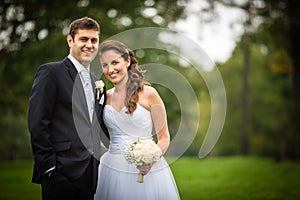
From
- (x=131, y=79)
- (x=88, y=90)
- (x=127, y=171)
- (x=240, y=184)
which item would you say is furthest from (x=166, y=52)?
(x=88, y=90)

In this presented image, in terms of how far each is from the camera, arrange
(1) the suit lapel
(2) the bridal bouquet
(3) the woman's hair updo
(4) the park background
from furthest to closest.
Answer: (4) the park background
(3) the woman's hair updo
(2) the bridal bouquet
(1) the suit lapel

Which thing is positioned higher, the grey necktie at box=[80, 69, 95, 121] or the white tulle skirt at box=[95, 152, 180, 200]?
the grey necktie at box=[80, 69, 95, 121]

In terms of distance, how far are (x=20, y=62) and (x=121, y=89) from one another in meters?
10.3

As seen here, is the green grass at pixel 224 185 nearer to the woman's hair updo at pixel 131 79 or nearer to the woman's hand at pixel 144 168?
the woman's hand at pixel 144 168

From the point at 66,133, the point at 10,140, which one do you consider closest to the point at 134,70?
the point at 66,133

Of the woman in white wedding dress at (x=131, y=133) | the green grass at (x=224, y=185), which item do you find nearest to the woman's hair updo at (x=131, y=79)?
the woman in white wedding dress at (x=131, y=133)

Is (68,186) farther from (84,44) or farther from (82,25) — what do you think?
(82,25)

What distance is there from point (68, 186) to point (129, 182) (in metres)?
0.84

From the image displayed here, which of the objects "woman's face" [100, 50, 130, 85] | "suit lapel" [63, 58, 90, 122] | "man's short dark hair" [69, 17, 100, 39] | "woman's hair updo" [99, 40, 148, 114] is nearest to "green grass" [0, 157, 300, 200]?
"woman's hair updo" [99, 40, 148, 114]

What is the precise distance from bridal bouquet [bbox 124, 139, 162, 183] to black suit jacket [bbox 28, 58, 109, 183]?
1.41ft

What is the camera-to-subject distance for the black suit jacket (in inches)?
148

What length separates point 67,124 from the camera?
394cm

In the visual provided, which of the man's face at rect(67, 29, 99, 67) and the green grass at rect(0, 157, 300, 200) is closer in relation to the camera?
the man's face at rect(67, 29, 99, 67)

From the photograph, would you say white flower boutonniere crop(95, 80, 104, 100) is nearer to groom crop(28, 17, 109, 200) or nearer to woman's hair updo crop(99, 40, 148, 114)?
groom crop(28, 17, 109, 200)
